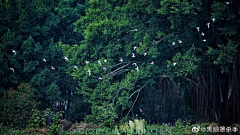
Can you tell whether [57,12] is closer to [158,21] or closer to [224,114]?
[158,21]

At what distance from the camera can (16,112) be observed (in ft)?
35.2

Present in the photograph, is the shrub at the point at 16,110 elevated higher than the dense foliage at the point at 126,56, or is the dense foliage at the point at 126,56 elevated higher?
the dense foliage at the point at 126,56

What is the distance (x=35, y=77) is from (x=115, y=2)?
16.6 ft

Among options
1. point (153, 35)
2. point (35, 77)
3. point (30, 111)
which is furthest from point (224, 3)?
point (35, 77)

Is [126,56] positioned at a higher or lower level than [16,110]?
higher

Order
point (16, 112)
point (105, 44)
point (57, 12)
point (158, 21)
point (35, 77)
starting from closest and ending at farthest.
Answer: point (16, 112), point (158, 21), point (105, 44), point (35, 77), point (57, 12)

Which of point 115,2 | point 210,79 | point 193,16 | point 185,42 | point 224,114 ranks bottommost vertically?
point 224,114

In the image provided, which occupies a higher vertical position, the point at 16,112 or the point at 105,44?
the point at 105,44

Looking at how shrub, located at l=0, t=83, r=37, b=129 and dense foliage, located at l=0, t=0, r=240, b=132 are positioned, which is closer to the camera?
shrub, located at l=0, t=83, r=37, b=129

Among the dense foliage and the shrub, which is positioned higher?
the dense foliage

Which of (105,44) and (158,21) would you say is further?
(105,44)

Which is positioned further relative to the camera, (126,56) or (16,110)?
(126,56)

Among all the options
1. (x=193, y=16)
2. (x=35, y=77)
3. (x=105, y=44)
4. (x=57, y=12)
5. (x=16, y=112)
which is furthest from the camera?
(x=57, y=12)

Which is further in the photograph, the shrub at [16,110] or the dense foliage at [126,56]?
the dense foliage at [126,56]
